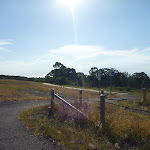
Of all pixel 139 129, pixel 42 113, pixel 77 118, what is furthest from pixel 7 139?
pixel 139 129

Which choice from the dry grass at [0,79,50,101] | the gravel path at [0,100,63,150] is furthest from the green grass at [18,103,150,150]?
the dry grass at [0,79,50,101]

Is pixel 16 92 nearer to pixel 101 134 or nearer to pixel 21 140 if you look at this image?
pixel 21 140

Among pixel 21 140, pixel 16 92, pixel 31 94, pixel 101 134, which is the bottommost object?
pixel 21 140

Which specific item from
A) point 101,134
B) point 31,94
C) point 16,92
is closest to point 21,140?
point 101,134

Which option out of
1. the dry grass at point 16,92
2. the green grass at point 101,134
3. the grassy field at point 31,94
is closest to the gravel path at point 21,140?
the green grass at point 101,134

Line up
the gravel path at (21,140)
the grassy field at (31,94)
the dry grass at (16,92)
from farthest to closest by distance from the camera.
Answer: the dry grass at (16,92), the grassy field at (31,94), the gravel path at (21,140)

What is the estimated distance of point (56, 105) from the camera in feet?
22.8

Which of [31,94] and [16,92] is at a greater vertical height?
[16,92]

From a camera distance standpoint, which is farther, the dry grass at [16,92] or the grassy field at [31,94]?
the dry grass at [16,92]

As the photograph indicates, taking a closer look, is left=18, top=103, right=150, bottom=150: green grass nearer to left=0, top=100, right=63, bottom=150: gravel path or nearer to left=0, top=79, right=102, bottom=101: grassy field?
left=0, top=100, right=63, bottom=150: gravel path

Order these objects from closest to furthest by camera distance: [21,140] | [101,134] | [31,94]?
[21,140] < [101,134] < [31,94]

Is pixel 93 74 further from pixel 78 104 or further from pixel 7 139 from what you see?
pixel 7 139

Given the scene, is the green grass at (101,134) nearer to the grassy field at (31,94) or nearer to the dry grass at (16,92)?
the grassy field at (31,94)

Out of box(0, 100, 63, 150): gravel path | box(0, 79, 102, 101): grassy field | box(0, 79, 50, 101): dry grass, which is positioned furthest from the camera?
box(0, 79, 50, 101): dry grass
